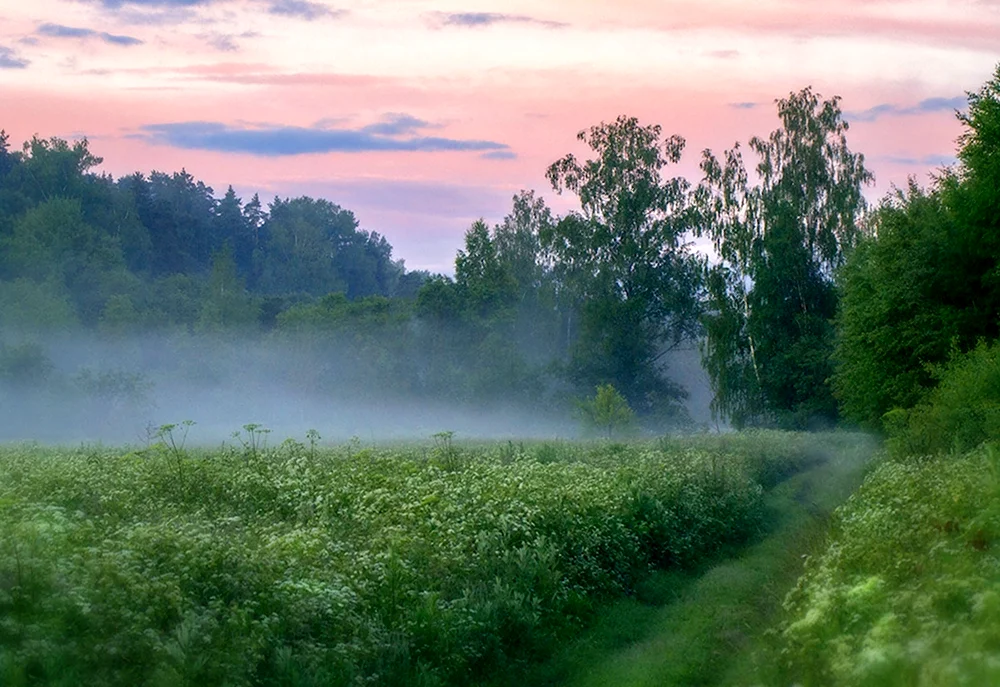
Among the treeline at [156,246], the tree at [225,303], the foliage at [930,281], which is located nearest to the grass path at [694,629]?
the foliage at [930,281]

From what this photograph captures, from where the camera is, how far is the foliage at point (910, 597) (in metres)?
7.52

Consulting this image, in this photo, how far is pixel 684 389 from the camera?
7300 cm

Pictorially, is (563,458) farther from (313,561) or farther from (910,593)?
(910,593)

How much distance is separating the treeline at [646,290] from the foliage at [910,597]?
2091 centimetres

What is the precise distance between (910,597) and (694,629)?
4596 mm

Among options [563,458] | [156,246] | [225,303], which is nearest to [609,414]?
[563,458]

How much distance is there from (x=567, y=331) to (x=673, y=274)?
11732 mm

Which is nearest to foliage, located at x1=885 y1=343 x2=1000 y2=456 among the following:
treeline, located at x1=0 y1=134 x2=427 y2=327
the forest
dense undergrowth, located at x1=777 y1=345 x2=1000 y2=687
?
the forest

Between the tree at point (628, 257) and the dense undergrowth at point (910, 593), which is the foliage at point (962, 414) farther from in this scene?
the tree at point (628, 257)

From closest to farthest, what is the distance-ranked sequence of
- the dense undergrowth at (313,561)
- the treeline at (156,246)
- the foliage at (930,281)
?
1. the dense undergrowth at (313,561)
2. the foliage at (930,281)
3. the treeline at (156,246)

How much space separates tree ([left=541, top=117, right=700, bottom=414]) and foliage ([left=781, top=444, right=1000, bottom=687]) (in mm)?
55365

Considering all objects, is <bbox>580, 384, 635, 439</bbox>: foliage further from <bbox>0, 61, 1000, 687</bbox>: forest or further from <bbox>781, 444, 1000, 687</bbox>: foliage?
<bbox>781, 444, 1000, 687</bbox>: foliage

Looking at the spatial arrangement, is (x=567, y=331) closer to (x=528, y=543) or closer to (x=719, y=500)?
(x=719, y=500)

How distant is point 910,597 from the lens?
346 inches
